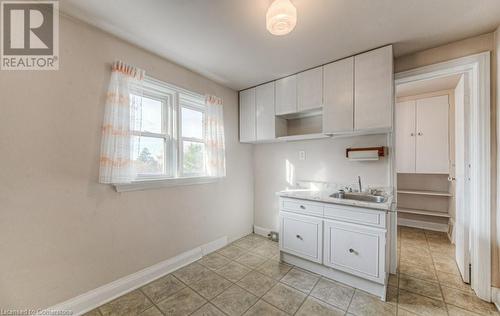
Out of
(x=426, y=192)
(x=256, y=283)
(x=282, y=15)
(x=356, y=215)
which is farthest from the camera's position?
(x=426, y=192)

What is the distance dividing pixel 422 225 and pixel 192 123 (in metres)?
4.35

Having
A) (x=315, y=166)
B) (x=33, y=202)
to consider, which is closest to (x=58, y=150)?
(x=33, y=202)

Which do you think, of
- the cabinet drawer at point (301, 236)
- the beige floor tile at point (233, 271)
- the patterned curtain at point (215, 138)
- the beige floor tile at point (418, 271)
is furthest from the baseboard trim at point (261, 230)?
the beige floor tile at point (418, 271)

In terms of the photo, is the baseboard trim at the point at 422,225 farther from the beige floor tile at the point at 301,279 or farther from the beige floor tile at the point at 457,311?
the beige floor tile at the point at 301,279

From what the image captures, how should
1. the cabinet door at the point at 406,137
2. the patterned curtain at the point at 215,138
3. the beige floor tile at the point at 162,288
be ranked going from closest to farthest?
the beige floor tile at the point at 162,288
the patterned curtain at the point at 215,138
the cabinet door at the point at 406,137

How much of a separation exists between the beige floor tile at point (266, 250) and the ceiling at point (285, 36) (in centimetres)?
247

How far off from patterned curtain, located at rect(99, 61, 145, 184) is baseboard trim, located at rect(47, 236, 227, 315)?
0.96 meters

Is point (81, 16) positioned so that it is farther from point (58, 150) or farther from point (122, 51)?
point (58, 150)

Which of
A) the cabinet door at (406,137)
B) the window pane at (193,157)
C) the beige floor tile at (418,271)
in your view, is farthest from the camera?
the cabinet door at (406,137)

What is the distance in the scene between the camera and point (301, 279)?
2.05 meters

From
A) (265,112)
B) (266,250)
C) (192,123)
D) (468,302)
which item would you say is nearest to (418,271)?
(468,302)

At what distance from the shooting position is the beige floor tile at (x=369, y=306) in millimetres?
1583

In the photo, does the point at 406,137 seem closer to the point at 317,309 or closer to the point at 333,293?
the point at 333,293

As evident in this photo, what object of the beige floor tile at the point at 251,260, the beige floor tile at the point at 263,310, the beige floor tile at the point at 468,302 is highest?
the beige floor tile at the point at 468,302
